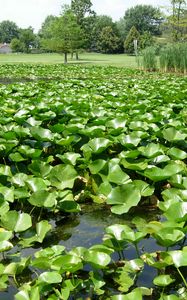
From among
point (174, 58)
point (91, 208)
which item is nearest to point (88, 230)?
point (91, 208)

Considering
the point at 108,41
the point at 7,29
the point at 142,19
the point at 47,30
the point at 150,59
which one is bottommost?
the point at 150,59

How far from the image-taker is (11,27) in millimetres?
105812

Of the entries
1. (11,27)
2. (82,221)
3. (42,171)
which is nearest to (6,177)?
(42,171)

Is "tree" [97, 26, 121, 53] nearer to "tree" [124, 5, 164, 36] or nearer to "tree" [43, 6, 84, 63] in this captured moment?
"tree" [124, 5, 164, 36]

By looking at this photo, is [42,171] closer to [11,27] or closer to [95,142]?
[95,142]

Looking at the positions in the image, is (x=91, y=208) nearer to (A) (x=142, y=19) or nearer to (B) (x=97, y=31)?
(B) (x=97, y=31)

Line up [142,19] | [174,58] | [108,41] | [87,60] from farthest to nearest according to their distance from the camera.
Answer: [142,19] → [108,41] → [87,60] → [174,58]

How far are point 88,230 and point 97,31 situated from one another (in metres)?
61.9

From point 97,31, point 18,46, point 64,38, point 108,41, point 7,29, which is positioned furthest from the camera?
point 7,29

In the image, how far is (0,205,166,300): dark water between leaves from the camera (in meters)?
2.37

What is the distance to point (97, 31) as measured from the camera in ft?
203

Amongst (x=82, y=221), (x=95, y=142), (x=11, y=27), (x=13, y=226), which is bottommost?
(x=82, y=221)

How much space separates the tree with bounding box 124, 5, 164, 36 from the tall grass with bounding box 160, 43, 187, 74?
59.2m

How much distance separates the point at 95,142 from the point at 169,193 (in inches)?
37.0
